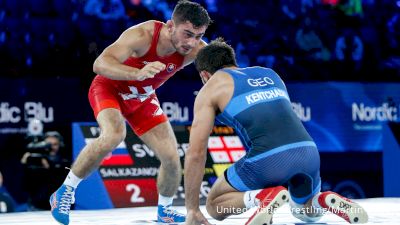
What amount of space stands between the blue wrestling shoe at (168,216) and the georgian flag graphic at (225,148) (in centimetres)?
222

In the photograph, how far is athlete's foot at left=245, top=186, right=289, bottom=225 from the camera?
335cm

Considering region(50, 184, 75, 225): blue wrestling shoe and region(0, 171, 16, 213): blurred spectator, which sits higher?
region(50, 184, 75, 225): blue wrestling shoe

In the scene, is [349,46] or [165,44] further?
[349,46]

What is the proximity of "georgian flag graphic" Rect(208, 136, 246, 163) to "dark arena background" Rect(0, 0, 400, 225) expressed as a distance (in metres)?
0.01

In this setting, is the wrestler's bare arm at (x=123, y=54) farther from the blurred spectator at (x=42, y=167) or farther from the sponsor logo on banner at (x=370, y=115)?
the sponsor logo on banner at (x=370, y=115)

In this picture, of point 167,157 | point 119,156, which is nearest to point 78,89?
point 119,156

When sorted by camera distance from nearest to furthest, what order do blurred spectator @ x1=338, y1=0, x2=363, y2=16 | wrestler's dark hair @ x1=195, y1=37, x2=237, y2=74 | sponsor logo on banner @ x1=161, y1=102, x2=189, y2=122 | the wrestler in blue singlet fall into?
the wrestler in blue singlet → wrestler's dark hair @ x1=195, y1=37, x2=237, y2=74 → sponsor logo on banner @ x1=161, y1=102, x2=189, y2=122 → blurred spectator @ x1=338, y1=0, x2=363, y2=16

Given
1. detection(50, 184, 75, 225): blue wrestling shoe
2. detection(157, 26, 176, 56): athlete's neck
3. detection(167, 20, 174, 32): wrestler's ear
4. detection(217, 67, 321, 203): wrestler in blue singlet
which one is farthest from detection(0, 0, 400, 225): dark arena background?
detection(167, 20, 174, 32): wrestler's ear

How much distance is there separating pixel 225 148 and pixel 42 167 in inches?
69.6

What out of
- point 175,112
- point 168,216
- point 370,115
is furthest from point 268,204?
point 370,115

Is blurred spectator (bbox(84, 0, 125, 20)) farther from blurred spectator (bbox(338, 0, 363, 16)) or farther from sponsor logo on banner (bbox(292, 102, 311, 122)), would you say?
blurred spectator (bbox(338, 0, 363, 16))

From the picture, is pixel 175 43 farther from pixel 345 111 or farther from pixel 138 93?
pixel 345 111

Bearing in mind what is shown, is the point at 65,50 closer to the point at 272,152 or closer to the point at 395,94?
the point at 395,94

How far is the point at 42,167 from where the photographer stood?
6246 millimetres
